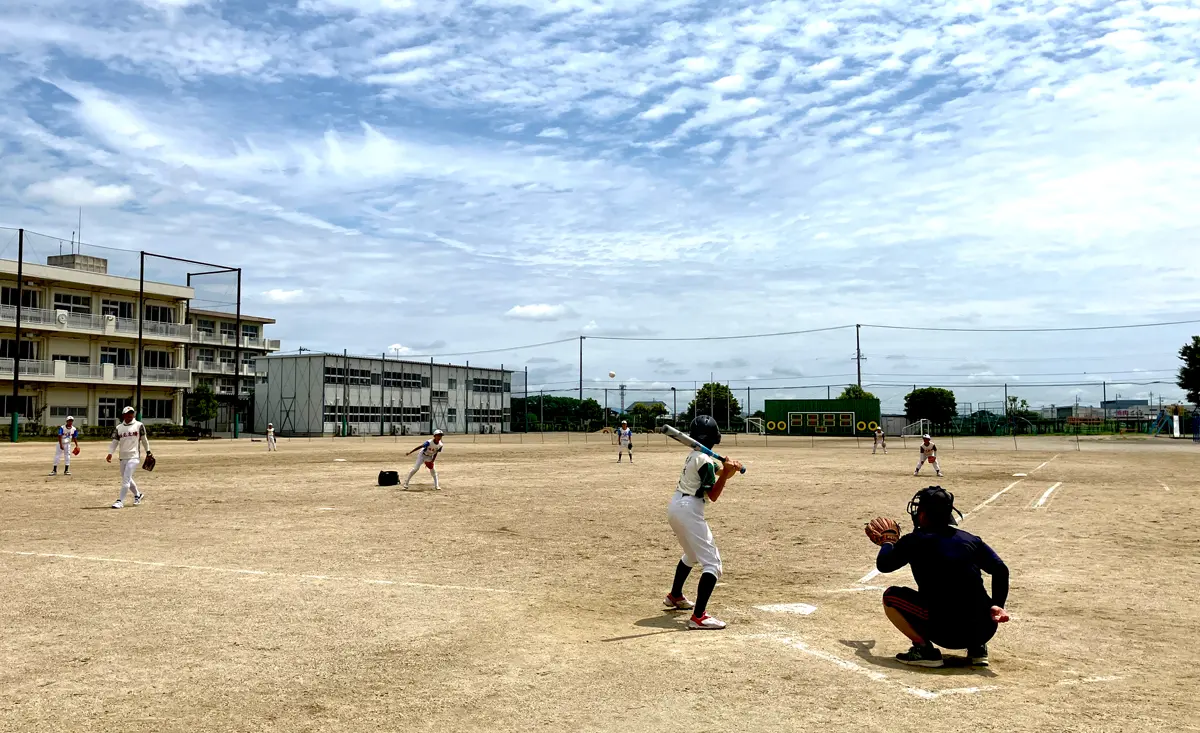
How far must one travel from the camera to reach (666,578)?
34.4 ft

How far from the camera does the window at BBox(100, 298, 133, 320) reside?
209 feet

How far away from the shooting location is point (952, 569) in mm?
6441

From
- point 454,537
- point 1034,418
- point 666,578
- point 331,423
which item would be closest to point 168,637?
point 666,578

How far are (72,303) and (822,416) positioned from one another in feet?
214

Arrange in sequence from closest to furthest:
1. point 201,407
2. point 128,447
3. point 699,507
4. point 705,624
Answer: point 705,624
point 699,507
point 128,447
point 201,407

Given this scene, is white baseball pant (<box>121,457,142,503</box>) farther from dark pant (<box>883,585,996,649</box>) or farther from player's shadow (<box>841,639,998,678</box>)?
dark pant (<box>883,585,996,649</box>)

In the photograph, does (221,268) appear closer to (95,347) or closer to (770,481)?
(95,347)

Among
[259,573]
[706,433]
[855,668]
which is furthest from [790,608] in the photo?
[259,573]

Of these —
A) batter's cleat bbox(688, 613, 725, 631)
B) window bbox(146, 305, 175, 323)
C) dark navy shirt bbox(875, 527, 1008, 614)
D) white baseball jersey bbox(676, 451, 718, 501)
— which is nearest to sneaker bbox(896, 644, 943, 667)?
dark navy shirt bbox(875, 527, 1008, 614)

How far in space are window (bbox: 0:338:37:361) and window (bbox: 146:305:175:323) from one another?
9362 millimetres

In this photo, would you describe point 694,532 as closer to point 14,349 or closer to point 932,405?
point 14,349

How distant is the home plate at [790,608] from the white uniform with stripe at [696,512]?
93cm

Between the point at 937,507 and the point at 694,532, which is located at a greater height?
the point at 937,507

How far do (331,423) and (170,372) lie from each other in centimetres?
1559
